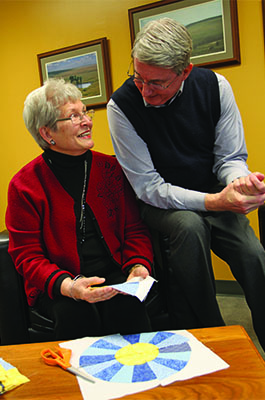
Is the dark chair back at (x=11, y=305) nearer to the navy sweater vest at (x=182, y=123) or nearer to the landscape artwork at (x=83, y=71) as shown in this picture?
the navy sweater vest at (x=182, y=123)

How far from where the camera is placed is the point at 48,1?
2.62 m

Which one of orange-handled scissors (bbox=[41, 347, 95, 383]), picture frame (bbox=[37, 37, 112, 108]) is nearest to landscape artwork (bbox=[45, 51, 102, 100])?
picture frame (bbox=[37, 37, 112, 108])

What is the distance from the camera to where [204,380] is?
0.79m

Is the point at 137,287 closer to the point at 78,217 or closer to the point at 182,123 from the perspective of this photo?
the point at 78,217

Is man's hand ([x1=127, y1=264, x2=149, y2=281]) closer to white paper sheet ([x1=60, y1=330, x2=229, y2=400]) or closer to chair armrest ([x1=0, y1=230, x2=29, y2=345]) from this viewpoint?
white paper sheet ([x1=60, y1=330, x2=229, y2=400])

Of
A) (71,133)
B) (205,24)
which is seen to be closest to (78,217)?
(71,133)

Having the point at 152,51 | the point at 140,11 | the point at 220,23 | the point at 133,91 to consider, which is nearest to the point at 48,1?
the point at 140,11

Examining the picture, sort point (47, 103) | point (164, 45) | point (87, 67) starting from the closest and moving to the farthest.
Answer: point (164, 45) < point (47, 103) < point (87, 67)

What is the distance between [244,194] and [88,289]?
2.13 feet

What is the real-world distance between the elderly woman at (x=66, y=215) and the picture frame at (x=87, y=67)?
3.54 feet

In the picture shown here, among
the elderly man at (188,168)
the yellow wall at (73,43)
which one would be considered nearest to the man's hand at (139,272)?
the elderly man at (188,168)

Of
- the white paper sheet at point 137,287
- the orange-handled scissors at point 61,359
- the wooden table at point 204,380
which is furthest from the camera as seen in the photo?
the white paper sheet at point 137,287

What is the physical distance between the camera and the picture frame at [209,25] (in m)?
2.07

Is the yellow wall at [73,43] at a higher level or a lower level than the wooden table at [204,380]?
higher
